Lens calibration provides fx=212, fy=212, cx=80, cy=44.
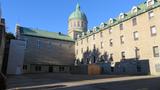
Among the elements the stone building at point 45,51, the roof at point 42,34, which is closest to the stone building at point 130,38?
the stone building at point 45,51

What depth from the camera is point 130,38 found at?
4181cm

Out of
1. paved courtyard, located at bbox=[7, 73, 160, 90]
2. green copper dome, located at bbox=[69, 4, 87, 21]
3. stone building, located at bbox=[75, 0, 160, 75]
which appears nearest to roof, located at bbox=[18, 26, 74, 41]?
green copper dome, located at bbox=[69, 4, 87, 21]

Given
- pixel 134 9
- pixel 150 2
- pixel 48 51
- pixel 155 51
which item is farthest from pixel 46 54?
pixel 155 51

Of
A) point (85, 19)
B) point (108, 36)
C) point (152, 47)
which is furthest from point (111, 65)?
point (85, 19)

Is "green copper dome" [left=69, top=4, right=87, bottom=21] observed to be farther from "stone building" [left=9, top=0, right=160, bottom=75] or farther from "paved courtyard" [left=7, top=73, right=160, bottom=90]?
"paved courtyard" [left=7, top=73, right=160, bottom=90]

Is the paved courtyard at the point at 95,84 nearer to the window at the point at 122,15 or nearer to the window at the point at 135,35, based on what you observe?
the window at the point at 135,35

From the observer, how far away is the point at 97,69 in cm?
4553

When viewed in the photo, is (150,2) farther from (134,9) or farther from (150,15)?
(134,9)

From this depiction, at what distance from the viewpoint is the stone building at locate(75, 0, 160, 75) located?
36.6 meters

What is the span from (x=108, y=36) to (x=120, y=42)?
494 centimetres

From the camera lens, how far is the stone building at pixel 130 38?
36.6 meters

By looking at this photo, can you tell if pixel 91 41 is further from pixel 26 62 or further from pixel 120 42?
pixel 26 62

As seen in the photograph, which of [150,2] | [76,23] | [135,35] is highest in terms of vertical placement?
[76,23]

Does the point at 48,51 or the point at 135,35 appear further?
the point at 48,51
